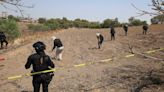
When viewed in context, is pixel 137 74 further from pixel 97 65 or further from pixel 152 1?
pixel 152 1

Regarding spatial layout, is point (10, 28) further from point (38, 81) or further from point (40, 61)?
point (40, 61)

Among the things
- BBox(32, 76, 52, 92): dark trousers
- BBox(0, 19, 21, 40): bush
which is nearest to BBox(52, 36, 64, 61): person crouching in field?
BBox(32, 76, 52, 92): dark trousers

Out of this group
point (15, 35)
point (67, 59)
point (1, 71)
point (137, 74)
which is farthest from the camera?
point (15, 35)

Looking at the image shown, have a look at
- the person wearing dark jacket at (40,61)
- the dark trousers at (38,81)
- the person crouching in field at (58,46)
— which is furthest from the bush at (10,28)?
the person wearing dark jacket at (40,61)

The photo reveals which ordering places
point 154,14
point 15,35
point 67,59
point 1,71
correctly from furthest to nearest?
point 15,35 < point 67,59 < point 1,71 < point 154,14

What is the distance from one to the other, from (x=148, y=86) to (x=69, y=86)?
288 cm

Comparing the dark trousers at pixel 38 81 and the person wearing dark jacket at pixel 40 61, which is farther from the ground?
the person wearing dark jacket at pixel 40 61

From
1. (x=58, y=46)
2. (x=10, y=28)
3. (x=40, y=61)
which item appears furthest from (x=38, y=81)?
(x=10, y=28)

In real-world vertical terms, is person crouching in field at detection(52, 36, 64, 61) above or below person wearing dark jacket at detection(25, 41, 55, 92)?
below

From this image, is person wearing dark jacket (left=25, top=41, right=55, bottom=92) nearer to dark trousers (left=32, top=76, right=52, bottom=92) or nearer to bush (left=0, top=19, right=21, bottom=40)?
dark trousers (left=32, top=76, right=52, bottom=92)

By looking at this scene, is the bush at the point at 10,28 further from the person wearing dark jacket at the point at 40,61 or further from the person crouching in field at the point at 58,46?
the person wearing dark jacket at the point at 40,61

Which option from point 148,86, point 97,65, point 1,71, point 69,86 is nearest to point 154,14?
point 148,86

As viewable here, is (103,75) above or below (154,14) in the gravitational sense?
below

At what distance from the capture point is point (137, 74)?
16016 millimetres
